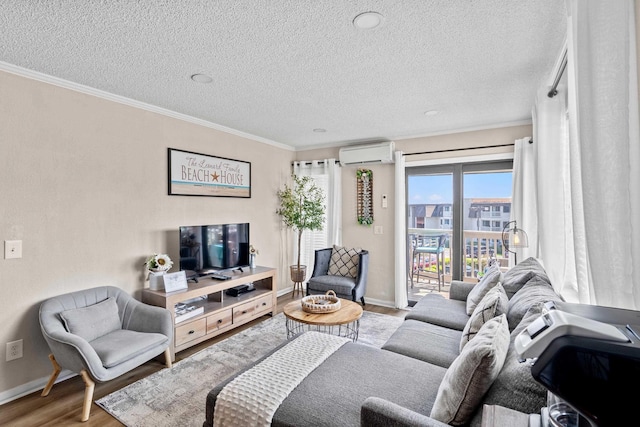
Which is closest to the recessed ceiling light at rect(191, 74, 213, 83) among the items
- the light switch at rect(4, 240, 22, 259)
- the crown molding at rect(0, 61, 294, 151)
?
the crown molding at rect(0, 61, 294, 151)

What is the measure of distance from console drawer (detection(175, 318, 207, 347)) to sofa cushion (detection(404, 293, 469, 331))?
2.02m

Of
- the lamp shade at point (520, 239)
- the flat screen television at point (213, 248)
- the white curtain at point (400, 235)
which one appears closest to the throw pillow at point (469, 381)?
the lamp shade at point (520, 239)

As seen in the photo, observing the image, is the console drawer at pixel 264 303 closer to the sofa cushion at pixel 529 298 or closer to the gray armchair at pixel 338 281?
the gray armchair at pixel 338 281

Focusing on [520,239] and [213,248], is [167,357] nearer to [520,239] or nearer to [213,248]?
[213,248]

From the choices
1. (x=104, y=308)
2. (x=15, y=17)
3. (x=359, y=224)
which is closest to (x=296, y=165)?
(x=359, y=224)

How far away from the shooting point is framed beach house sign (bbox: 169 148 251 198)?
3.44 meters

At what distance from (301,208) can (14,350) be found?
3.42 m

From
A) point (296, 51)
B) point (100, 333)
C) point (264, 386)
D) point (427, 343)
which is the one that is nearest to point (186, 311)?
point (100, 333)

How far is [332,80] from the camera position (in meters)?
2.53

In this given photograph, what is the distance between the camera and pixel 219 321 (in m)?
3.28

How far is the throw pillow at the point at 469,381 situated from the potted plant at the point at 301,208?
351cm

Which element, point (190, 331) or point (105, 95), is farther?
point (190, 331)

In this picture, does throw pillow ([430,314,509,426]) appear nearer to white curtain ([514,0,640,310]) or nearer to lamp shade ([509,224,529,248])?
white curtain ([514,0,640,310])

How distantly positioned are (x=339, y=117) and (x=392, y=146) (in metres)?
1.15
